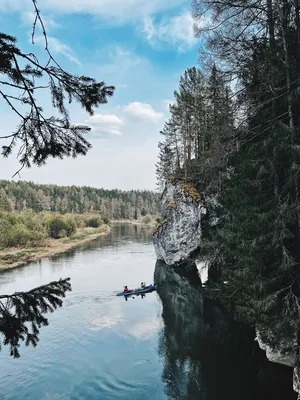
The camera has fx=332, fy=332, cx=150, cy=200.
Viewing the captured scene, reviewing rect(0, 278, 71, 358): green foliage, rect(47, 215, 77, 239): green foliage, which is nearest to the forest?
rect(0, 278, 71, 358): green foliage

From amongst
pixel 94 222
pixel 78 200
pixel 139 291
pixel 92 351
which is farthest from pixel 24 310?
pixel 78 200

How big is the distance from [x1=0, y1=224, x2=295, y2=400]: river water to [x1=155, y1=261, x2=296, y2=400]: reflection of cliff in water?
0.14ft

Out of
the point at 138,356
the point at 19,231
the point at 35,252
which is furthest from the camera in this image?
the point at 19,231

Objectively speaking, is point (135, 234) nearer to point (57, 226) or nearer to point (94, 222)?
point (57, 226)

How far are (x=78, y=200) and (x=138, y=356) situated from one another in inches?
4789

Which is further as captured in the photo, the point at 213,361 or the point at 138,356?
the point at 138,356

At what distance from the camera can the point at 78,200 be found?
442 ft

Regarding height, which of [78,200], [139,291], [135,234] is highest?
[78,200]

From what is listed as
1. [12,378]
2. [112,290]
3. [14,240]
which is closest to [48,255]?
[14,240]

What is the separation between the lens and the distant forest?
111 m

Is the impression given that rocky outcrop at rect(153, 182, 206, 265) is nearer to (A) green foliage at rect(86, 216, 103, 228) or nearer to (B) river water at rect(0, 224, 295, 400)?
(B) river water at rect(0, 224, 295, 400)

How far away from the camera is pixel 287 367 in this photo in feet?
48.1

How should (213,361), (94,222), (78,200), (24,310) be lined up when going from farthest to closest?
(78,200), (94,222), (213,361), (24,310)

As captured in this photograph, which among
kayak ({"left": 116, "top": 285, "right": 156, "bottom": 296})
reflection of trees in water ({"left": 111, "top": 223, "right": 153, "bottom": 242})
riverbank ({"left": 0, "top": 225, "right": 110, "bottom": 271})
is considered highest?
reflection of trees in water ({"left": 111, "top": 223, "right": 153, "bottom": 242})
